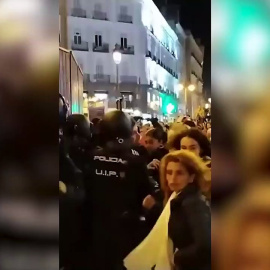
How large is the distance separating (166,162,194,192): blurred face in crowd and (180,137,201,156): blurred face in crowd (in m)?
0.05

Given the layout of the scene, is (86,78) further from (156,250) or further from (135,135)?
(156,250)

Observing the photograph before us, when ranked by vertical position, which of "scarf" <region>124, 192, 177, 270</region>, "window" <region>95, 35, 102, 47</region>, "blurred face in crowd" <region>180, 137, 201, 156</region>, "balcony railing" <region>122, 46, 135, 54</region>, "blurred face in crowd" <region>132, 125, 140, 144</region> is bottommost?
"scarf" <region>124, 192, 177, 270</region>

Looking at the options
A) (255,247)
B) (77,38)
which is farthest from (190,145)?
(77,38)

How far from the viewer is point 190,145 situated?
146 centimetres

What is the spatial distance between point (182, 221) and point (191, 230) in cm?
4

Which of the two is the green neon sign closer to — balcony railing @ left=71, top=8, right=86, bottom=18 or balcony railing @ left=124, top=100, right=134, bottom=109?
balcony railing @ left=124, top=100, right=134, bottom=109

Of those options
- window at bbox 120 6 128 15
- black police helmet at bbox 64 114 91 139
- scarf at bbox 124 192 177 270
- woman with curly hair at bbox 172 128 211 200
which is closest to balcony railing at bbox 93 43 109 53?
window at bbox 120 6 128 15

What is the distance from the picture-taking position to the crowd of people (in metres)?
1.47

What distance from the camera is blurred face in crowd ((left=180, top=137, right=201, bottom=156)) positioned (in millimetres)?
1448

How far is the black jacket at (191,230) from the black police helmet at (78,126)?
13.5 inches

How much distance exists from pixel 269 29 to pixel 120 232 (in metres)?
0.75

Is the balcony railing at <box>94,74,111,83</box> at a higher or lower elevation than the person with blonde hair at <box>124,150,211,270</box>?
higher

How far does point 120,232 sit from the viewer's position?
5.04ft

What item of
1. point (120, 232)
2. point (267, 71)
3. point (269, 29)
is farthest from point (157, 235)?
point (269, 29)
